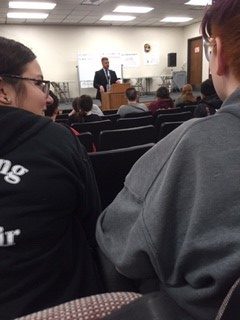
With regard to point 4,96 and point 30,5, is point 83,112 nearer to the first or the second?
point 4,96

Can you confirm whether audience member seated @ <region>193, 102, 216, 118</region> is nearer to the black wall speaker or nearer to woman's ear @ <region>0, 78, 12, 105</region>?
woman's ear @ <region>0, 78, 12, 105</region>

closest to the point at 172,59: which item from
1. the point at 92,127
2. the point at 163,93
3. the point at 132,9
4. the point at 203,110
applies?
the point at 132,9

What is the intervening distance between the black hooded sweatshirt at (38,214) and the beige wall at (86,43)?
972cm

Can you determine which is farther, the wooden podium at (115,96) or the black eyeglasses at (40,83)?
the wooden podium at (115,96)

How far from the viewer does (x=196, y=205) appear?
473 mm

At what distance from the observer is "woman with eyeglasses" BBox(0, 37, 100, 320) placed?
695 millimetres

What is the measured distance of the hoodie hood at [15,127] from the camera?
28.2 inches

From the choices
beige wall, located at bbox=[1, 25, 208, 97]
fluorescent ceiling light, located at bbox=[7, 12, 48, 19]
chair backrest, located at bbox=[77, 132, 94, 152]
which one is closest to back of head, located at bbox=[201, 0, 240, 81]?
chair backrest, located at bbox=[77, 132, 94, 152]

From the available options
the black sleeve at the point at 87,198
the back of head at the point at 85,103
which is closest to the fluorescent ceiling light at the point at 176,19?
the back of head at the point at 85,103

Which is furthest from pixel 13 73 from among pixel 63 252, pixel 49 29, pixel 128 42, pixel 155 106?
pixel 128 42

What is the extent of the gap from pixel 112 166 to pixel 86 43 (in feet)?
32.8

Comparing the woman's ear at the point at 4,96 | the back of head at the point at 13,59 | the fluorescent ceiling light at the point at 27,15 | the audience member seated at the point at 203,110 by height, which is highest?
the fluorescent ceiling light at the point at 27,15

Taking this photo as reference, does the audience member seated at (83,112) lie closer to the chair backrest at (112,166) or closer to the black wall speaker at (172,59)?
the chair backrest at (112,166)

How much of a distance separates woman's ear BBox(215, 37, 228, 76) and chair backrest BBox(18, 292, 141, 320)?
45 cm
